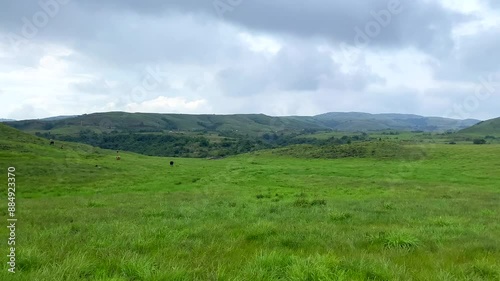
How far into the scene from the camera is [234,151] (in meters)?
182

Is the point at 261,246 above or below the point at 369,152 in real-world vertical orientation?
above

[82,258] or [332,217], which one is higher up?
[82,258]

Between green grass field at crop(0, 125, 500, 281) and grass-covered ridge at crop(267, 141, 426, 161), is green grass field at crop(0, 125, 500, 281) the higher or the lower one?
the higher one

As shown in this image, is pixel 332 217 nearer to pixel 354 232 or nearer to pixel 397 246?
pixel 354 232

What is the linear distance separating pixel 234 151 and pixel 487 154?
11844 centimetres

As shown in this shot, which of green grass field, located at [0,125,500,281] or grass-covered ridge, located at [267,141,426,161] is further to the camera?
grass-covered ridge, located at [267,141,426,161]

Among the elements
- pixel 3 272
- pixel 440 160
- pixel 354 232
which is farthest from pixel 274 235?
pixel 440 160

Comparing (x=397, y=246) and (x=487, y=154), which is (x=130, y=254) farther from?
(x=487, y=154)

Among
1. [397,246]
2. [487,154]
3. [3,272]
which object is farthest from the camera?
[487,154]

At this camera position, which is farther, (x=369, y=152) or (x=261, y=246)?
(x=369, y=152)

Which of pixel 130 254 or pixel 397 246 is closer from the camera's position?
pixel 130 254

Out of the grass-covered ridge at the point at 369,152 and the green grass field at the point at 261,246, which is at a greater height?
the green grass field at the point at 261,246

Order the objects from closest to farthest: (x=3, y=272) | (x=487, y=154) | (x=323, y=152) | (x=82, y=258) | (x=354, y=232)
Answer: (x=3, y=272) → (x=82, y=258) → (x=354, y=232) → (x=487, y=154) → (x=323, y=152)

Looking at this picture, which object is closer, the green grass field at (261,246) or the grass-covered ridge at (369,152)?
the green grass field at (261,246)
